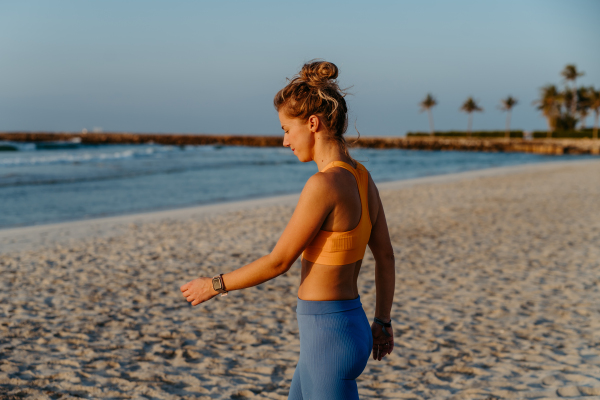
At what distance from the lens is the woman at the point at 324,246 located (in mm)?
1452

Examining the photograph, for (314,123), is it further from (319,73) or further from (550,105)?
(550,105)

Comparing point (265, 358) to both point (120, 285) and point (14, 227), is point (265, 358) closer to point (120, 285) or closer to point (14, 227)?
point (120, 285)

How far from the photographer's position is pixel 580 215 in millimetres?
10641

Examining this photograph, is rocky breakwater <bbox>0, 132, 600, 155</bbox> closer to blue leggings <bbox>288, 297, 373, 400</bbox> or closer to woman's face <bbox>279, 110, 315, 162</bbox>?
woman's face <bbox>279, 110, 315, 162</bbox>

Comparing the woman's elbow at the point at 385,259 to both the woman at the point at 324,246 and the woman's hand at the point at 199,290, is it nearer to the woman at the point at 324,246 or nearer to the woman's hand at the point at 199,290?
the woman at the point at 324,246

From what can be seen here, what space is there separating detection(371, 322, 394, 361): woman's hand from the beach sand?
4.83 ft

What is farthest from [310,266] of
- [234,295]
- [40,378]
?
[234,295]

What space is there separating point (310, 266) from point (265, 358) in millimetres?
2544

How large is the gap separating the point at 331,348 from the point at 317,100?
31.2 inches

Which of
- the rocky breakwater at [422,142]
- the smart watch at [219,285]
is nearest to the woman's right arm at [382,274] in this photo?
the smart watch at [219,285]

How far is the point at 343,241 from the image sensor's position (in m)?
1.50

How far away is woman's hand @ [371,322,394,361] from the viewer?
75.9 inches

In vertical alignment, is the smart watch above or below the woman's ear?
below

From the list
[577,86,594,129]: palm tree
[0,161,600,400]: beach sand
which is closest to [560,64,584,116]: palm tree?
[577,86,594,129]: palm tree
